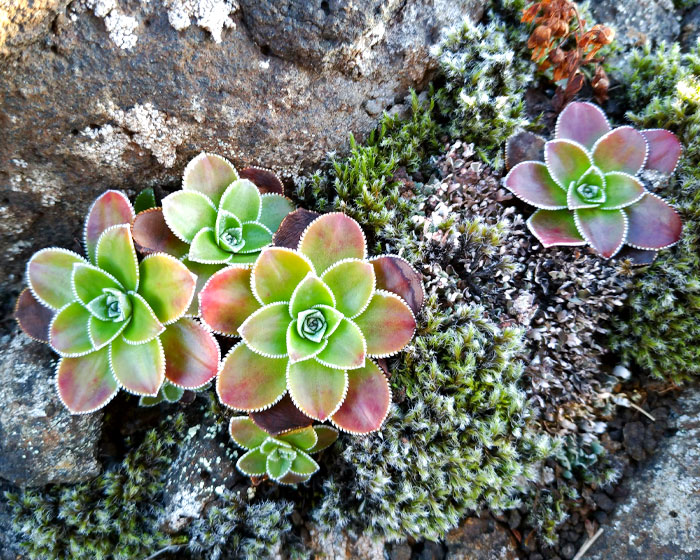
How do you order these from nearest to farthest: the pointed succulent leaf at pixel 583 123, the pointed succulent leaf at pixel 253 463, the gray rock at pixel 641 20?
the pointed succulent leaf at pixel 253 463 < the pointed succulent leaf at pixel 583 123 < the gray rock at pixel 641 20

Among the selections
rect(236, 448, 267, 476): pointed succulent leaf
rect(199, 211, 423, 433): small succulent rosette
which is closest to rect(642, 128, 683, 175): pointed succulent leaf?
rect(199, 211, 423, 433): small succulent rosette

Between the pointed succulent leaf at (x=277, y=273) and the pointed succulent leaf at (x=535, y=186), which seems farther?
the pointed succulent leaf at (x=535, y=186)

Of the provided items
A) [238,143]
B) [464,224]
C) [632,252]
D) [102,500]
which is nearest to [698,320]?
[632,252]

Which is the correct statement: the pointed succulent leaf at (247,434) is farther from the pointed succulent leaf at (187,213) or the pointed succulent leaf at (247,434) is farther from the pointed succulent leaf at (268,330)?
the pointed succulent leaf at (187,213)

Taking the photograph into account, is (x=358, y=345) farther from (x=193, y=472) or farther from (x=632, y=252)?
(x=632, y=252)

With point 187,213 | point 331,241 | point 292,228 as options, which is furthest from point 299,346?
point 187,213

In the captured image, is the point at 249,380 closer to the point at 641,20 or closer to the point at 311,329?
the point at 311,329

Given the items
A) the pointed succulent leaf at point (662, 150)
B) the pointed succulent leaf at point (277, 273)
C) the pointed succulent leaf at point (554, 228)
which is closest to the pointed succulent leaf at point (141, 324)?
the pointed succulent leaf at point (277, 273)
